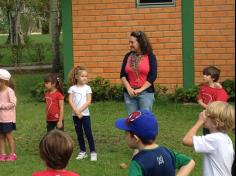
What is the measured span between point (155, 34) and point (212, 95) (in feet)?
21.2

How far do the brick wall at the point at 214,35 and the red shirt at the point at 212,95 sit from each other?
610 centimetres

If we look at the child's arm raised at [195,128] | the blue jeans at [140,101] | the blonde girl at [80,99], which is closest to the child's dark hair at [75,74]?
the blonde girl at [80,99]

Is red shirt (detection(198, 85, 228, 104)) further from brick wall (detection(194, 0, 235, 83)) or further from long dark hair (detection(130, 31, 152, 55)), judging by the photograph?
brick wall (detection(194, 0, 235, 83))

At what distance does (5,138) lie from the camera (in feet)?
27.5

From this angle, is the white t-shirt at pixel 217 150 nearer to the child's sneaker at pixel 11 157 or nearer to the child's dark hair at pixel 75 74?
the child's dark hair at pixel 75 74

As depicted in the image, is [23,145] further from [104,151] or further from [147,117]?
[147,117]

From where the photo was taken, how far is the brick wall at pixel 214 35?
43.5 ft

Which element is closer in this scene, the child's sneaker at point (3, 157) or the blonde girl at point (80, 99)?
the blonde girl at point (80, 99)

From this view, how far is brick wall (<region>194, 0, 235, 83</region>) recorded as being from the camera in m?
13.3

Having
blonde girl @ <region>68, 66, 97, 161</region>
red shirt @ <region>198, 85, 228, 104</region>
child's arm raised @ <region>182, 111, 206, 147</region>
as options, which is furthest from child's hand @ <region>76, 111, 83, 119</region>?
child's arm raised @ <region>182, 111, 206, 147</region>

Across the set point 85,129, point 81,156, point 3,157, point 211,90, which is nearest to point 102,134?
point 81,156

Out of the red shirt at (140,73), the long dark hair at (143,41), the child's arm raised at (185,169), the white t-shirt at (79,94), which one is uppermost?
the long dark hair at (143,41)

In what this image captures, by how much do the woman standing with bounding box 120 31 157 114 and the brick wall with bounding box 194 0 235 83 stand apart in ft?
18.7

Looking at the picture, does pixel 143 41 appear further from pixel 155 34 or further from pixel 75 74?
pixel 155 34
